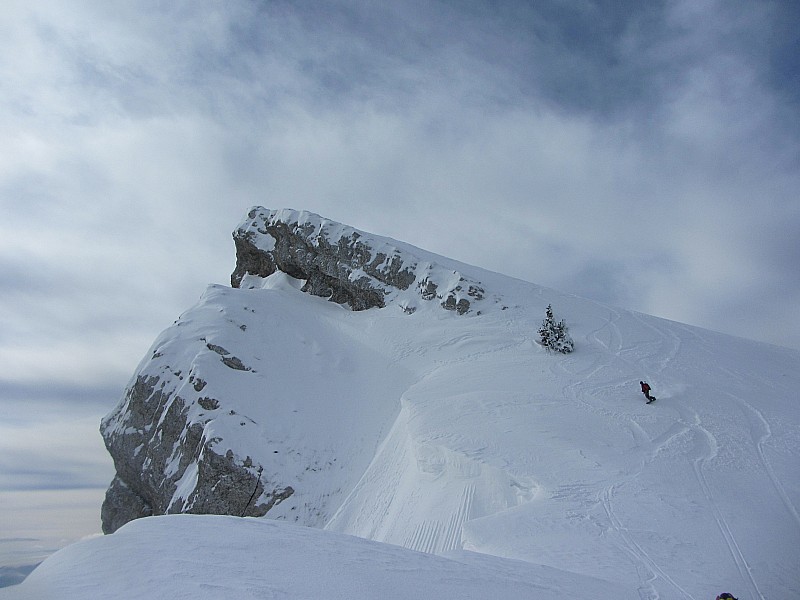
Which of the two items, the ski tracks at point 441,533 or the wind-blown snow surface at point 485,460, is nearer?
the wind-blown snow surface at point 485,460

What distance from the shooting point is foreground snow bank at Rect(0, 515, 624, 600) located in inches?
233

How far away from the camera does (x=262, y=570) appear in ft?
21.1

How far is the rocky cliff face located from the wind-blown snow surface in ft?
0.73

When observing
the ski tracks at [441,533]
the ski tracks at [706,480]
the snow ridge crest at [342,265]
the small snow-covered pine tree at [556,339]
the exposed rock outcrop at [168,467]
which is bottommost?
the exposed rock outcrop at [168,467]

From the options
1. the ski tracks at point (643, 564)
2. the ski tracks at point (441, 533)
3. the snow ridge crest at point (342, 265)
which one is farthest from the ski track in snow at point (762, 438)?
the snow ridge crest at point (342, 265)

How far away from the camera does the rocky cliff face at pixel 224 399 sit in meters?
22.3

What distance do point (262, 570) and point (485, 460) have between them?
9461mm

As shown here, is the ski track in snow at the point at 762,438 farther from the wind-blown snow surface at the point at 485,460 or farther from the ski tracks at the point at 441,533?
the ski tracks at the point at 441,533

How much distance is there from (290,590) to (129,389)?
86.7ft

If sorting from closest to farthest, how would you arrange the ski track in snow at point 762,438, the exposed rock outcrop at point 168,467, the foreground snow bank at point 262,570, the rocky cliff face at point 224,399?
the foreground snow bank at point 262,570 < the ski track in snow at point 762,438 < the exposed rock outcrop at point 168,467 < the rocky cliff face at point 224,399

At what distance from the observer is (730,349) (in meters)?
27.0

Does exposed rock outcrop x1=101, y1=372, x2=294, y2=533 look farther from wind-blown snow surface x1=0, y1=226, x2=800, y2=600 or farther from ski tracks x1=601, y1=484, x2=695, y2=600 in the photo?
ski tracks x1=601, y1=484, x2=695, y2=600

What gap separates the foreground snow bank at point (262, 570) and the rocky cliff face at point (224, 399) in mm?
14230

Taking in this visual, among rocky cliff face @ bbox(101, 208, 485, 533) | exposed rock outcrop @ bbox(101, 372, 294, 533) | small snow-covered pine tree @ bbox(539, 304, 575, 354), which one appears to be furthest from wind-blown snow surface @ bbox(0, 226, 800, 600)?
exposed rock outcrop @ bbox(101, 372, 294, 533)
